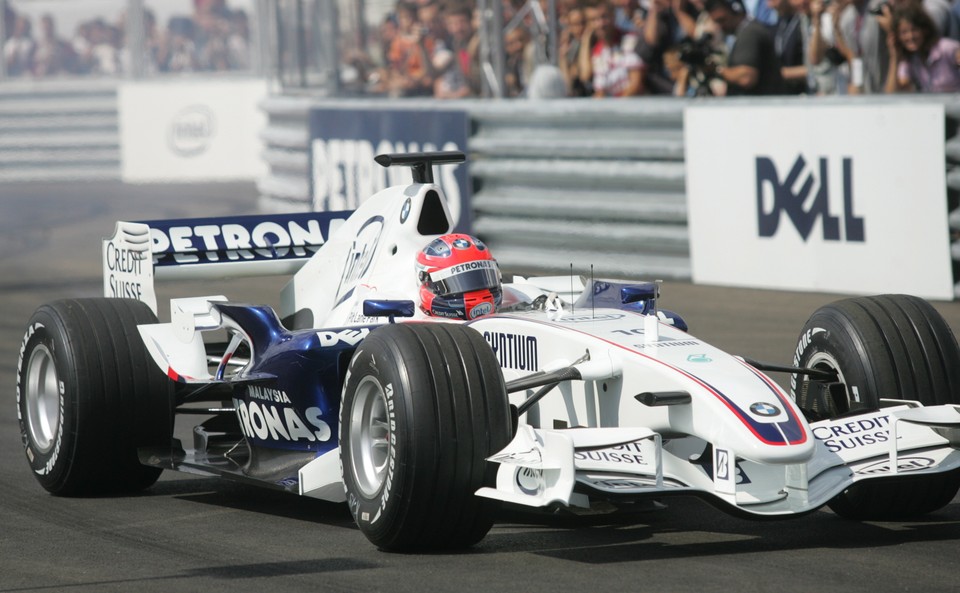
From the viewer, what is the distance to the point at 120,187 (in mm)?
28609

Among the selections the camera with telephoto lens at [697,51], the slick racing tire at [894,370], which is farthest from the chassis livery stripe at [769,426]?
the camera with telephoto lens at [697,51]

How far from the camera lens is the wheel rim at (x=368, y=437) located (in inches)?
234

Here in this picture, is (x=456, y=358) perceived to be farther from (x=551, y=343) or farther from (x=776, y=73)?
(x=776, y=73)

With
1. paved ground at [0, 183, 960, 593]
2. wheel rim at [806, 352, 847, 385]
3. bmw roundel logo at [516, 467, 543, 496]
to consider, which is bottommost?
paved ground at [0, 183, 960, 593]

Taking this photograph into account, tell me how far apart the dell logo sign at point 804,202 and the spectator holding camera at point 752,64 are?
0.83m

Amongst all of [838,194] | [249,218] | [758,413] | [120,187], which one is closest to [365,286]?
[249,218]

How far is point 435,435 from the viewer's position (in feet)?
18.1

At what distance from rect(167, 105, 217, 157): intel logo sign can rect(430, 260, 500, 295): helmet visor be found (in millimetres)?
23473

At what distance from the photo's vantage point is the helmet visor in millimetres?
6840

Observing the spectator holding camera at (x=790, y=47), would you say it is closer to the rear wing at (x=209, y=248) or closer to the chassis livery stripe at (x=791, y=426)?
the rear wing at (x=209, y=248)

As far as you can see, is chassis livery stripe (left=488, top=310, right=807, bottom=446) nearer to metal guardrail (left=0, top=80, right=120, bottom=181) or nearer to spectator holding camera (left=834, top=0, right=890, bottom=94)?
spectator holding camera (left=834, top=0, right=890, bottom=94)

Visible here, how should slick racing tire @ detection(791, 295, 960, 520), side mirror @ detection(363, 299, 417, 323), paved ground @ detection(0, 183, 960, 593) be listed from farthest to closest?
side mirror @ detection(363, 299, 417, 323) → slick racing tire @ detection(791, 295, 960, 520) → paved ground @ detection(0, 183, 960, 593)

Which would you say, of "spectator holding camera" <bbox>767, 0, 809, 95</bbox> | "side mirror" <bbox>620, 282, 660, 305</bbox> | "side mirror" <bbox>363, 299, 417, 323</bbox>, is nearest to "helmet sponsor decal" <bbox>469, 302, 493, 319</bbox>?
"side mirror" <bbox>363, 299, 417, 323</bbox>

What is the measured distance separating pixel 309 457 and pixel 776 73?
7838 mm
